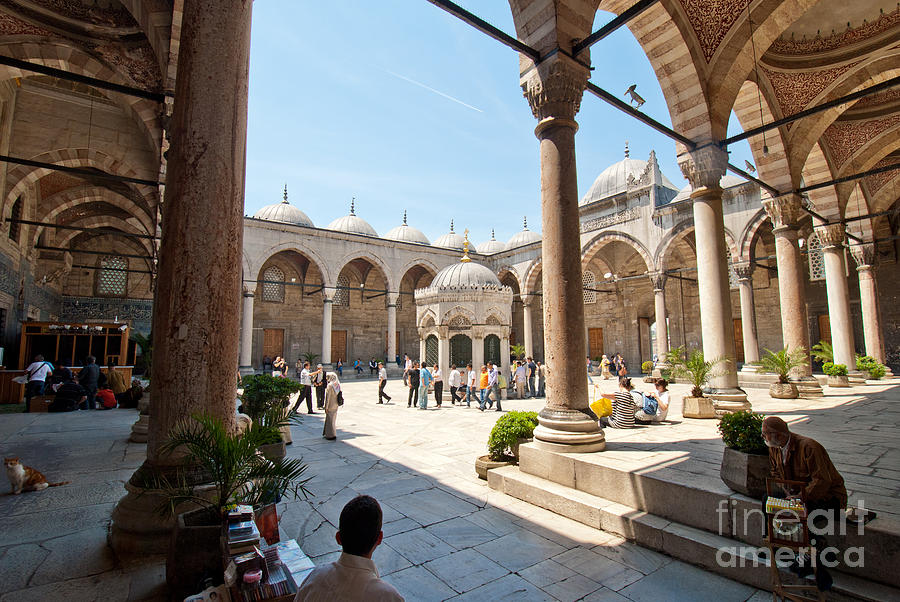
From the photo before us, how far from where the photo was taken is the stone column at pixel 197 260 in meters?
2.57

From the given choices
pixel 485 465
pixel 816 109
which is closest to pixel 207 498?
pixel 485 465

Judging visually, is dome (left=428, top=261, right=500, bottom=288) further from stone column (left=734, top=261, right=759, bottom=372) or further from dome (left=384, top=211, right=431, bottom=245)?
dome (left=384, top=211, right=431, bottom=245)

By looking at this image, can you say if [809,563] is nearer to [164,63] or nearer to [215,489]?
[215,489]

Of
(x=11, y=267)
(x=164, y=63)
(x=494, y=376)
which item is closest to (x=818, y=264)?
(x=494, y=376)

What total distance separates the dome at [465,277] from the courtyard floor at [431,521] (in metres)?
7.51

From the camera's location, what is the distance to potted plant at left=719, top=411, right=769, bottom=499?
290cm

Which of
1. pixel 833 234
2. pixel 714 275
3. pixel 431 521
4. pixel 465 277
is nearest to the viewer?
pixel 431 521

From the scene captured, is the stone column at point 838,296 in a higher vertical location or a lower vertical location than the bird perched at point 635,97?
lower

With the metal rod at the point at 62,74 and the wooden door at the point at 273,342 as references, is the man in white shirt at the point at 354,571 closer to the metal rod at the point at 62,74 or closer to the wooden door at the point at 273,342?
the metal rod at the point at 62,74

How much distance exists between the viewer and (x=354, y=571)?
1.33m

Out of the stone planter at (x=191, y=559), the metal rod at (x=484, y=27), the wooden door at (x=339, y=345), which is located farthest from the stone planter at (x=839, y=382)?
the wooden door at (x=339, y=345)

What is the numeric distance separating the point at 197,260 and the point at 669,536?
3584mm

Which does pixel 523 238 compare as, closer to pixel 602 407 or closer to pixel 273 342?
pixel 273 342

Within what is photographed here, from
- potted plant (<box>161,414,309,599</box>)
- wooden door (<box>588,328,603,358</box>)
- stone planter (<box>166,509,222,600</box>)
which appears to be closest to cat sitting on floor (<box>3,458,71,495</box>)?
potted plant (<box>161,414,309,599</box>)
